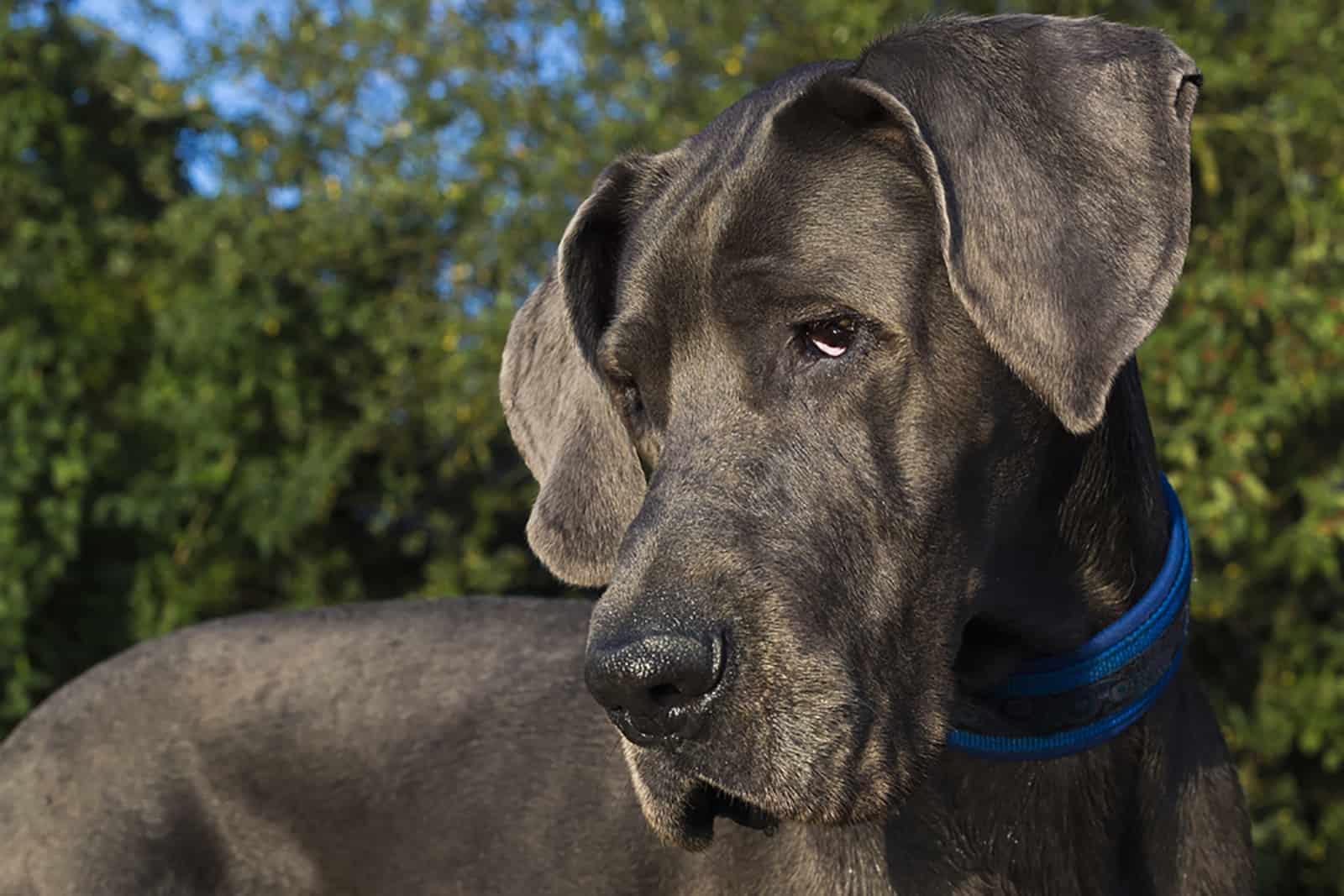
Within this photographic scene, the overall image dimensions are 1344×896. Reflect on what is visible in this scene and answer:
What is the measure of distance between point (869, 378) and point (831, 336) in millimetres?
98

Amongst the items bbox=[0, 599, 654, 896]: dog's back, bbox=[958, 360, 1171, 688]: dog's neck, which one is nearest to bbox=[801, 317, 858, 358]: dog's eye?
bbox=[958, 360, 1171, 688]: dog's neck

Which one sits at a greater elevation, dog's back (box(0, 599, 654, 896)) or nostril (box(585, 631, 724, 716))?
nostril (box(585, 631, 724, 716))

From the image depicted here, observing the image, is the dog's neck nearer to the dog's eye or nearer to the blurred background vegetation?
the dog's eye

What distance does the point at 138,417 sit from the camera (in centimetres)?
753

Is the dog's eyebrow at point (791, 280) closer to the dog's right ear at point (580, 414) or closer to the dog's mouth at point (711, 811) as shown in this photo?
the dog's right ear at point (580, 414)

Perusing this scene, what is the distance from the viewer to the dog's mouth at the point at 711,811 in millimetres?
2389

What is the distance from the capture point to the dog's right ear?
10.4ft

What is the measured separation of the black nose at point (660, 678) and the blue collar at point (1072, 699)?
575 millimetres

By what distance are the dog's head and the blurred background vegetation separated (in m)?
3.19

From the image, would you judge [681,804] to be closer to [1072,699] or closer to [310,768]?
[1072,699]

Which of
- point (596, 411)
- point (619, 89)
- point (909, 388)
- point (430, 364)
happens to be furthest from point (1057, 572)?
point (430, 364)

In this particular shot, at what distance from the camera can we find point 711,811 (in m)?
2.44

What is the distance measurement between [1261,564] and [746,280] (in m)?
4.08

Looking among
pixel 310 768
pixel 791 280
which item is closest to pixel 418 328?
pixel 310 768
